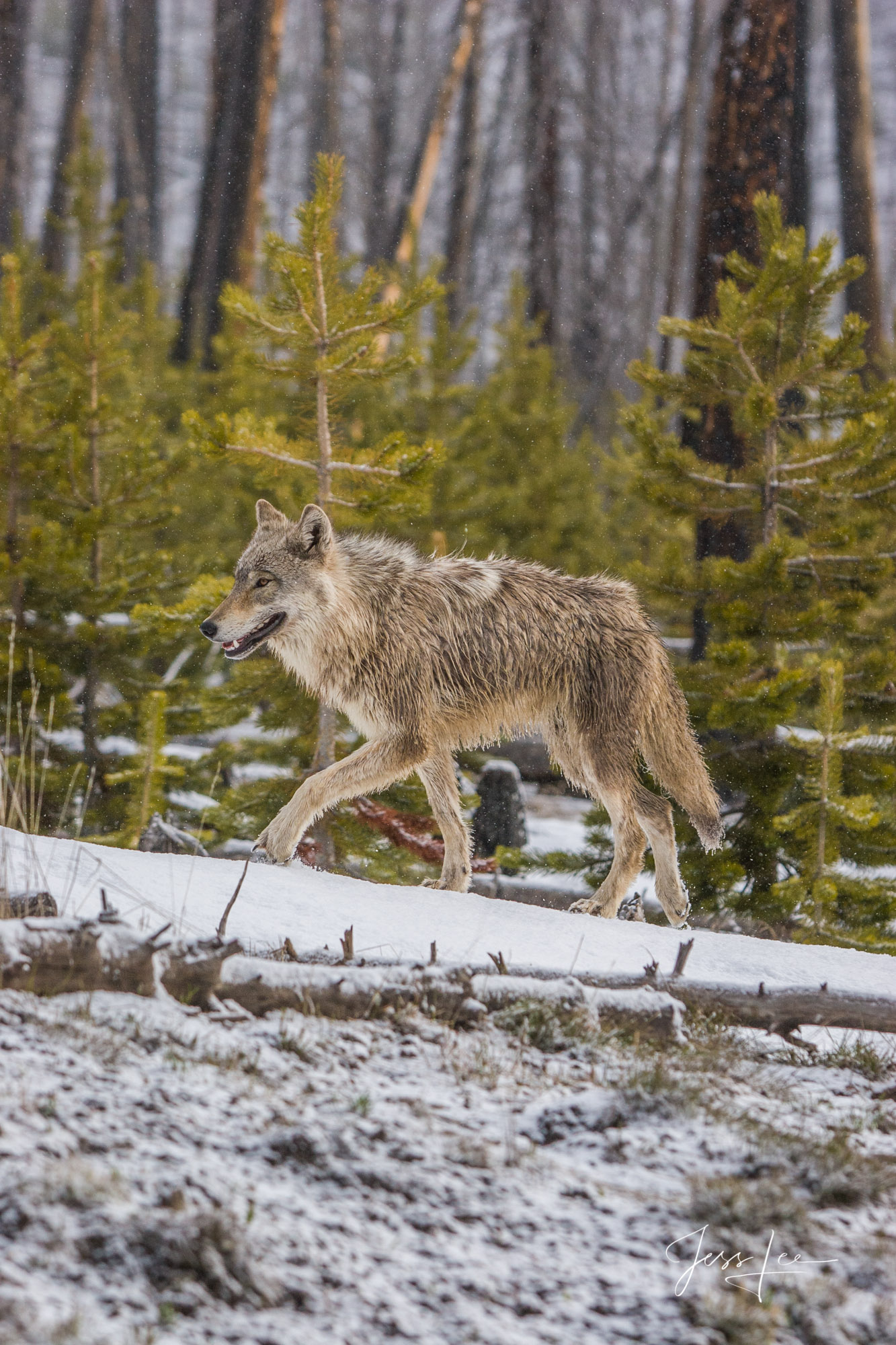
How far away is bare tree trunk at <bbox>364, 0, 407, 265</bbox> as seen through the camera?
105ft

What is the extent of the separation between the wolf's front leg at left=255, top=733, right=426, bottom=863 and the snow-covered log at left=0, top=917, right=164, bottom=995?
2322 mm

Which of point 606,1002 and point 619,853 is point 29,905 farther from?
point 619,853

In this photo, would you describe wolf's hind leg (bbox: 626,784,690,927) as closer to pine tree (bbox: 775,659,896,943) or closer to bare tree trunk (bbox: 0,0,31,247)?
pine tree (bbox: 775,659,896,943)

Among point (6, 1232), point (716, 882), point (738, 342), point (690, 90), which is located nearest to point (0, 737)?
point (716, 882)

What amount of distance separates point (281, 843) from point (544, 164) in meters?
19.2

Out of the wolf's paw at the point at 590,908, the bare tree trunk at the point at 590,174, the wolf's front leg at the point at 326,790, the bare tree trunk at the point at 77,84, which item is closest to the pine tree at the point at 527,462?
the wolf's paw at the point at 590,908

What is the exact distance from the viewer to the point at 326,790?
597cm

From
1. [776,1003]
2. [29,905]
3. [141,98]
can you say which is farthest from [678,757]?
[141,98]

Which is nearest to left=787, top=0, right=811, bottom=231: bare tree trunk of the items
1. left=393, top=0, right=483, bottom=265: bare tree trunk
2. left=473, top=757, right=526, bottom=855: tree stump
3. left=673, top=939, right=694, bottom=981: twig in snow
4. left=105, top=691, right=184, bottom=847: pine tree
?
left=393, top=0, right=483, bottom=265: bare tree trunk

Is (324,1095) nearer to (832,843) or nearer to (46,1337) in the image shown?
(46,1337)

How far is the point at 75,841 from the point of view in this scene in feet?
16.2

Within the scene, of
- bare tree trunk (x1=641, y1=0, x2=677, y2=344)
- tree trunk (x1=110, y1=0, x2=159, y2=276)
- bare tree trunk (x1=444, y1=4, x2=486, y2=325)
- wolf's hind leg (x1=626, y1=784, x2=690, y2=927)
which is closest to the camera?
wolf's hind leg (x1=626, y1=784, x2=690, y2=927)

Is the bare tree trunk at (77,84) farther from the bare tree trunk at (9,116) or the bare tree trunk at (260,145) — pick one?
the bare tree trunk at (260,145)
